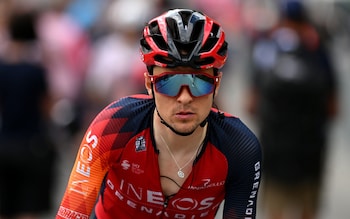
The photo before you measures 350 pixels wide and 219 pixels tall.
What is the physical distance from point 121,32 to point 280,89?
7.77 feet

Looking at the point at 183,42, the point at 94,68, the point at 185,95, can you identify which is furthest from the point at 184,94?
the point at 94,68

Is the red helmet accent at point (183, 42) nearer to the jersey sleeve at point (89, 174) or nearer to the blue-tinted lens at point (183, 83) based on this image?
the blue-tinted lens at point (183, 83)

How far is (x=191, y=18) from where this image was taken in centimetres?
589

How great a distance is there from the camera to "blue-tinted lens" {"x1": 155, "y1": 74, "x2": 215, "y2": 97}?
578 centimetres

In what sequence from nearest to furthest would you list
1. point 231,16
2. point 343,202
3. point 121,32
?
point 121,32 < point 343,202 < point 231,16

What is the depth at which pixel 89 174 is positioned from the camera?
5.94 m

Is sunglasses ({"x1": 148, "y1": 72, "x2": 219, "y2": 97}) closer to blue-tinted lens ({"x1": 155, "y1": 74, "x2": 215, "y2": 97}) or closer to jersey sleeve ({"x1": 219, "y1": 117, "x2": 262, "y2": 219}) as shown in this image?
blue-tinted lens ({"x1": 155, "y1": 74, "x2": 215, "y2": 97})

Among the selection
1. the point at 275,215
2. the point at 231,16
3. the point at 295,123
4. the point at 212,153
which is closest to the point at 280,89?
the point at 295,123

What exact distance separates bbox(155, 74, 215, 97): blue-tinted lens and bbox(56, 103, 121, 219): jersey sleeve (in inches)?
14.5

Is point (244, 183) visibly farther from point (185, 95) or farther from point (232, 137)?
point (185, 95)

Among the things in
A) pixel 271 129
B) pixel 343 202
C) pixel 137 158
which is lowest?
pixel 343 202

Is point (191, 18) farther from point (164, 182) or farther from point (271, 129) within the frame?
point (271, 129)

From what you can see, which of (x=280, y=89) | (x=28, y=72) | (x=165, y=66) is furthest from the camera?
(x=280, y=89)

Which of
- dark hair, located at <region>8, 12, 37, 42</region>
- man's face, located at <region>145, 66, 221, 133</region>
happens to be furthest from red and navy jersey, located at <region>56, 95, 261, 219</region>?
dark hair, located at <region>8, 12, 37, 42</region>
